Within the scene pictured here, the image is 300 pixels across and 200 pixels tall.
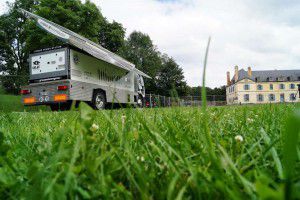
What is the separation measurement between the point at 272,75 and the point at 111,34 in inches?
2333

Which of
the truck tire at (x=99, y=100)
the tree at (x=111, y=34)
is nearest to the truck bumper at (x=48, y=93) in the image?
the truck tire at (x=99, y=100)

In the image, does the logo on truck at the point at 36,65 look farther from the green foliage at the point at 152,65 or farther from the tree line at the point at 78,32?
the green foliage at the point at 152,65

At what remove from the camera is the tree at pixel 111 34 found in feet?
115

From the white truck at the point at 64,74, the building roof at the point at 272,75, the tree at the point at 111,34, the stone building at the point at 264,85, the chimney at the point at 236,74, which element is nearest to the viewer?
the white truck at the point at 64,74

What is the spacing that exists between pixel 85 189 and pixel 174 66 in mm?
64352

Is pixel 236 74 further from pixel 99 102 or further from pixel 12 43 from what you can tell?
pixel 99 102

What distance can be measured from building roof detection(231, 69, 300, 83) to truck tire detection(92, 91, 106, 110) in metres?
71.6

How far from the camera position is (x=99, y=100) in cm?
1223

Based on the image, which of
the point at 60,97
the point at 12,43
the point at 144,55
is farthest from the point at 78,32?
the point at 144,55

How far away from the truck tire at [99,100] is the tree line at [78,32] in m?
3.21

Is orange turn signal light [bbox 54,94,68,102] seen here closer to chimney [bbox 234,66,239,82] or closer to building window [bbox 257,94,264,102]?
building window [bbox 257,94,264,102]

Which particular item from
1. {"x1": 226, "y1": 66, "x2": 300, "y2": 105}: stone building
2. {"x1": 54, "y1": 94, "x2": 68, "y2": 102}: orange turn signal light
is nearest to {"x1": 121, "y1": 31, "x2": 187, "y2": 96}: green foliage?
{"x1": 226, "y1": 66, "x2": 300, "y2": 105}: stone building

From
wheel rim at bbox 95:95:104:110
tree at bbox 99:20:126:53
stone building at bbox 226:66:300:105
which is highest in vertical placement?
tree at bbox 99:20:126:53

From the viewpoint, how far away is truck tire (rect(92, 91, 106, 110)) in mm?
11814
